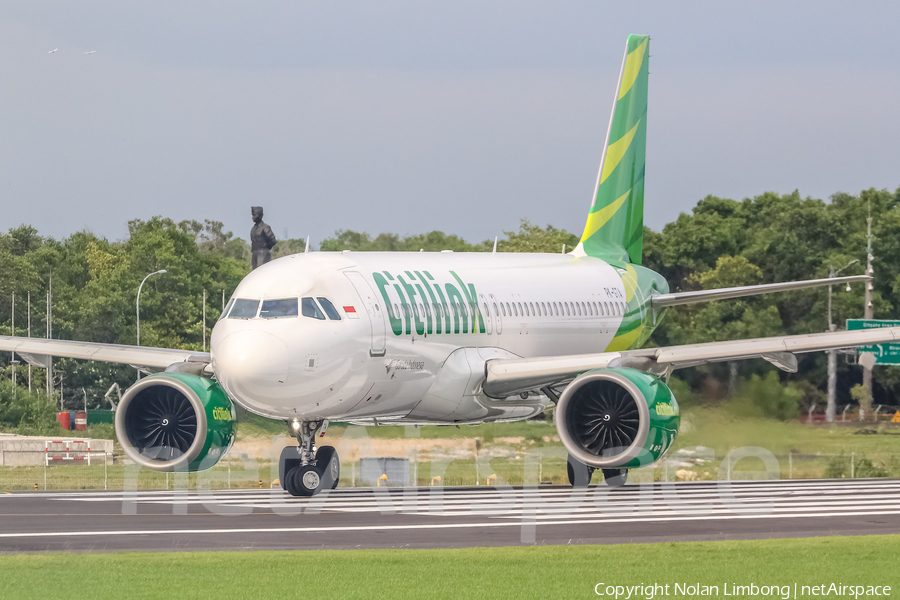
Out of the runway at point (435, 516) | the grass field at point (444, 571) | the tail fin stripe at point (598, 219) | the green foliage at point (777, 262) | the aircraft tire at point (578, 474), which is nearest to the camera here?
the grass field at point (444, 571)

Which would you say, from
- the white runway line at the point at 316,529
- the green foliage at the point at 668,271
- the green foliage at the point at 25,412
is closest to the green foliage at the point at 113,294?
the green foliage at the point at 668,271

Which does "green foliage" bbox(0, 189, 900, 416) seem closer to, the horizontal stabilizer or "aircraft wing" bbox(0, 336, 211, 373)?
the horizontal stabilizer

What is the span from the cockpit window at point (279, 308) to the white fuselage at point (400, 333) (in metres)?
0.11

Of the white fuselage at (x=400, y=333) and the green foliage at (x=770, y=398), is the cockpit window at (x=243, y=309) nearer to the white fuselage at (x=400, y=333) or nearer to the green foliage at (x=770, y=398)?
the white fuselage at (x=400, y=333)

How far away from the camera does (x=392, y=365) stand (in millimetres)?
25438

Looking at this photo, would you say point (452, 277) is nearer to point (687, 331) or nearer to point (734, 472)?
point (734, 472)

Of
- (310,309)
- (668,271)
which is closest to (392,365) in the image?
(310,309)

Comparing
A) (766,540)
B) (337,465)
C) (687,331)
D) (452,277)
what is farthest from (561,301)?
(687,331)

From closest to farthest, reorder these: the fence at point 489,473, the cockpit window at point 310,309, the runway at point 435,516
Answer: the runway at point 435,516 → the cockpit window at point 310,309 → the fence at point 489,473

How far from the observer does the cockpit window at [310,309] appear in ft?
77.6

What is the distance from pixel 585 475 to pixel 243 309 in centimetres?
921

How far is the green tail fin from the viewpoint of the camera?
37375mm

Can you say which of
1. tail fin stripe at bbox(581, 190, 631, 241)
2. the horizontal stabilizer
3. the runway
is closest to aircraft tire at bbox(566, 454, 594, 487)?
the runway

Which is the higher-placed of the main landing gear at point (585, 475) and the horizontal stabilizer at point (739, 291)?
the horizontal stabilizer at point (739, 291)
